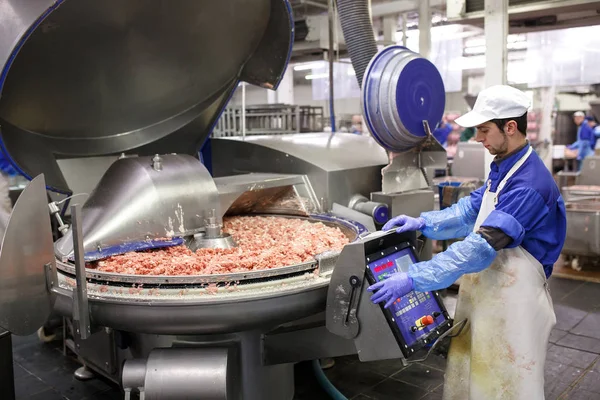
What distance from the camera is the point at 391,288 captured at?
1811 mm

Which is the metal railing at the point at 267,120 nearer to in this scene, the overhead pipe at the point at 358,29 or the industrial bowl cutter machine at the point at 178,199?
the industrial bowl cutter machine at the point at 178,199

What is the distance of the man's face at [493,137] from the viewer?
198 cm

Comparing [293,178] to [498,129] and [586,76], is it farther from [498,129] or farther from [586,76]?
[586,76]

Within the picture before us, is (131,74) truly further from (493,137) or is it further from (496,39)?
(496,39)

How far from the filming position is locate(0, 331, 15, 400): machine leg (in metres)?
2.43

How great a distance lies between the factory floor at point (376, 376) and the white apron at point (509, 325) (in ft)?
2.91

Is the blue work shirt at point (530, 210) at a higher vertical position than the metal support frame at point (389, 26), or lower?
lower

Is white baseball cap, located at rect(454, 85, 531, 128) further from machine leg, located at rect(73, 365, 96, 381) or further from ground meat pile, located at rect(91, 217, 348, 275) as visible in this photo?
machine leg, located at rect(73, 365, 96, 381)

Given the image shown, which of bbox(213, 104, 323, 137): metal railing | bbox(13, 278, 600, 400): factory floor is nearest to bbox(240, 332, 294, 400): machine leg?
bbox(13, 278, 600, 400): factory floor

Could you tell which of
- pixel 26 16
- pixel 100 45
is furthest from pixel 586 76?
pixel 26 16

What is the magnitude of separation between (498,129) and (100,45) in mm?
2042

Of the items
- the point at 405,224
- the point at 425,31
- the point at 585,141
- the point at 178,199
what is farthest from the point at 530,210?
the point at 585,141

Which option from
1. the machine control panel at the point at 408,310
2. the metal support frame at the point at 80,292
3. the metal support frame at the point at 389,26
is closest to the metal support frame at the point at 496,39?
the machine control panel at the point at 408,310

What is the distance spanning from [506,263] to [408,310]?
41 cm
